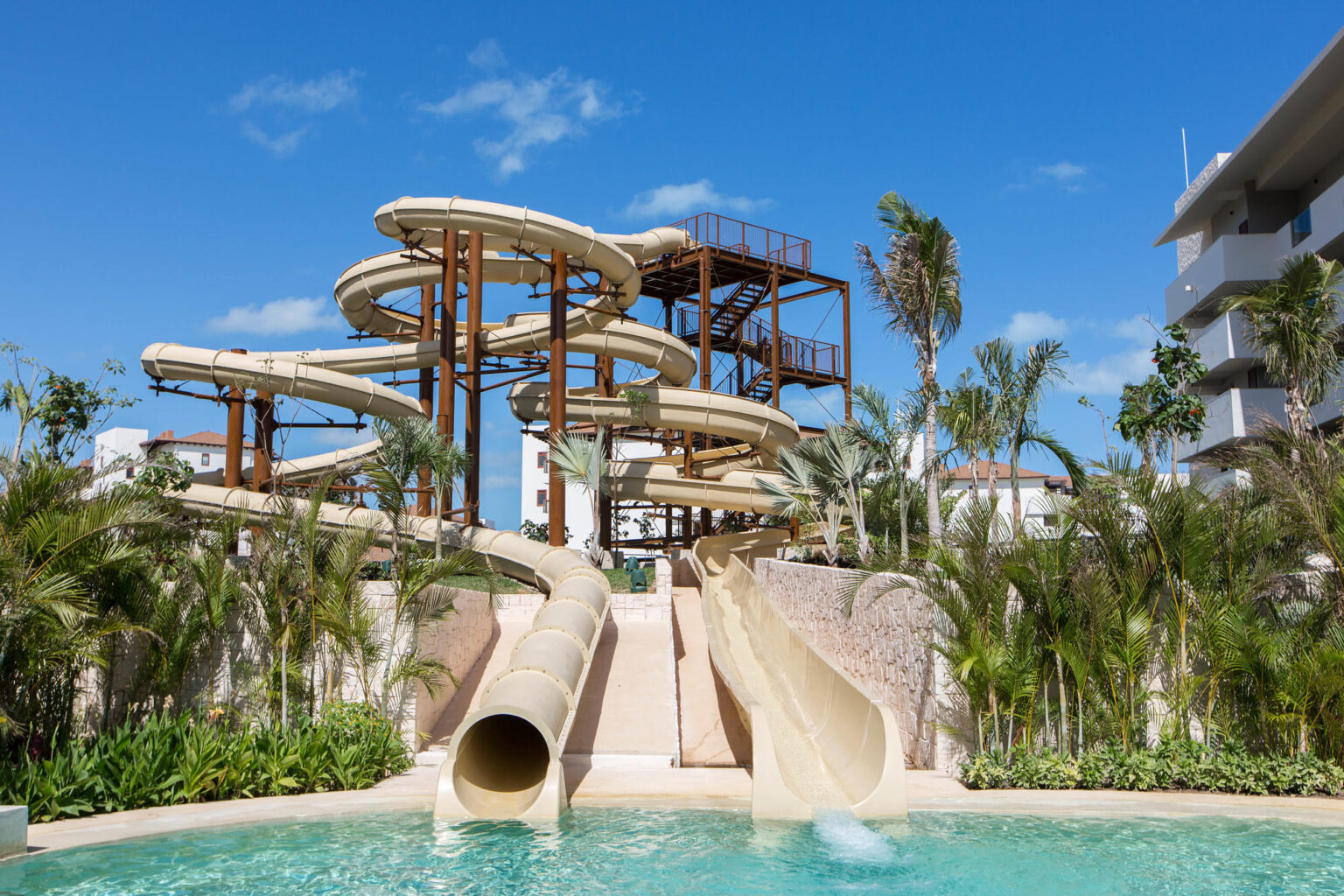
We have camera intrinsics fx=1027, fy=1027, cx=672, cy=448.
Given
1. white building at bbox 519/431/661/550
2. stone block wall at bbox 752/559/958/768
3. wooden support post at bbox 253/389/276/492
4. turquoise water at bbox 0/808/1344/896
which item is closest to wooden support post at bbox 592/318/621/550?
wooden support post at bbox 253/389/276/492

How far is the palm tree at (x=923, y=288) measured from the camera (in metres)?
15.8

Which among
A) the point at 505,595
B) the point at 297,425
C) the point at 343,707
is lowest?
the point at 343,707

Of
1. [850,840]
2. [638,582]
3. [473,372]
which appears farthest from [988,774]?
[473,372]

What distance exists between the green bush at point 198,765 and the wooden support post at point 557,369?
1220 cm

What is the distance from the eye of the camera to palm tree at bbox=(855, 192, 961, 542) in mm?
15836

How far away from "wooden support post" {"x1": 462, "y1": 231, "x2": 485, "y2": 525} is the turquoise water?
592 inches

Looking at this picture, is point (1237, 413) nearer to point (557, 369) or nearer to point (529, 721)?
point (557, 369)

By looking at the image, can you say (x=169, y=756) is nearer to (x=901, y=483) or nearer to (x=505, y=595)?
(x=505, y=595)

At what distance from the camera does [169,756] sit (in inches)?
396

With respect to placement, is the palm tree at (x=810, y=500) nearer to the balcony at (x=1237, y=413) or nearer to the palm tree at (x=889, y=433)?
the palm tree at (x=889, y=433)

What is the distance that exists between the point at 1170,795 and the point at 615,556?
73.7 ft

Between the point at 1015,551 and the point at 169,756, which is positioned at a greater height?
the point at 1015,551

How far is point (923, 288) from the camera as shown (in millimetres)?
15961

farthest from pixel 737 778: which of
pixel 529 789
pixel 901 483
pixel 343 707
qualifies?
pixel 901 483
